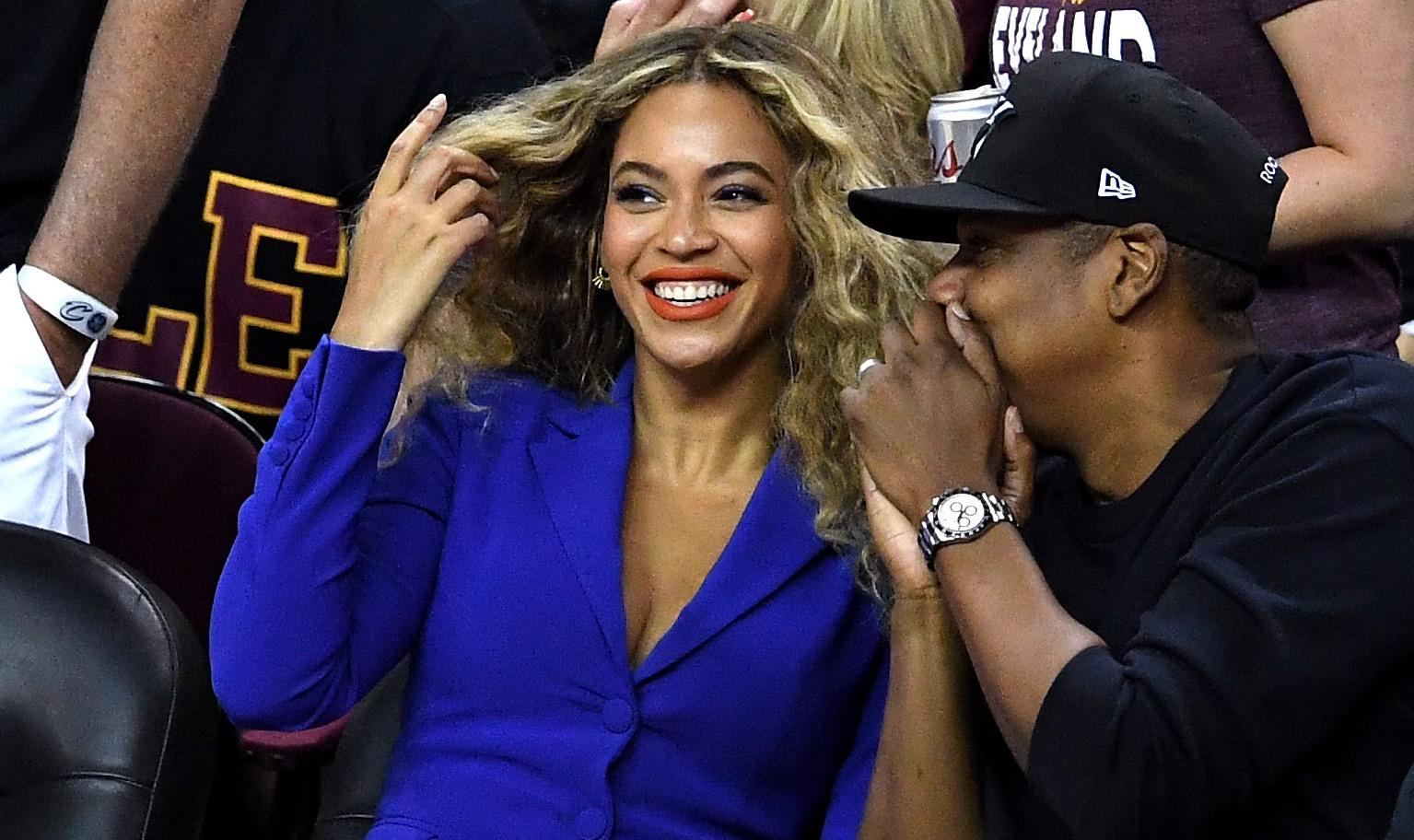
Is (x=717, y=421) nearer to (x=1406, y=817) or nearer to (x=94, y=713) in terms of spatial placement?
(x=94, y=713)

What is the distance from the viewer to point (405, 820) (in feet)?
7.38

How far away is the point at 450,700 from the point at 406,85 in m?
1.13

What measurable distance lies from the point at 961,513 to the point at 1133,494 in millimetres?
174

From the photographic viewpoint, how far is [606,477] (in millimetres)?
2408

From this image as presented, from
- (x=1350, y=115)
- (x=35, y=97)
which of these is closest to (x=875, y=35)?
(x=1350, y=115)

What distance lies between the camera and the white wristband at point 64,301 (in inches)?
97.1

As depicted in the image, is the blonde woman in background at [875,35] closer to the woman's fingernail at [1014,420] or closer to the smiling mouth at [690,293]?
the smiling mouth at [690,293]

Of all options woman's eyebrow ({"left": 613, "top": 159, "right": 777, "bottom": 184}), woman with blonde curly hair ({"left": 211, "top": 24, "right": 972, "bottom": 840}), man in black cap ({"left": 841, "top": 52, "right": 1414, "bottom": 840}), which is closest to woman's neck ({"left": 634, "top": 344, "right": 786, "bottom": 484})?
woman with blonde curly hair ({"left": 211, "top": 24, "right": 972, "bottom": 840})

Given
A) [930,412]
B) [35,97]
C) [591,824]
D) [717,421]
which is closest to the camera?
[930,412]

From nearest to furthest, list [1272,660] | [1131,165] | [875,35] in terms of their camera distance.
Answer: [1272,660] < [1131,165] < [875,35]

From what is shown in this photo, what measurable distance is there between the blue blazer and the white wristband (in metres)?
0.39

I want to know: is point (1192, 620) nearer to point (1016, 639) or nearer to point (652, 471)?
point (1016, 639)

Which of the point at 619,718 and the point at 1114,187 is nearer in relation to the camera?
the point at 1114,187

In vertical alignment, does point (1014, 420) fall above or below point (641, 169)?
below
